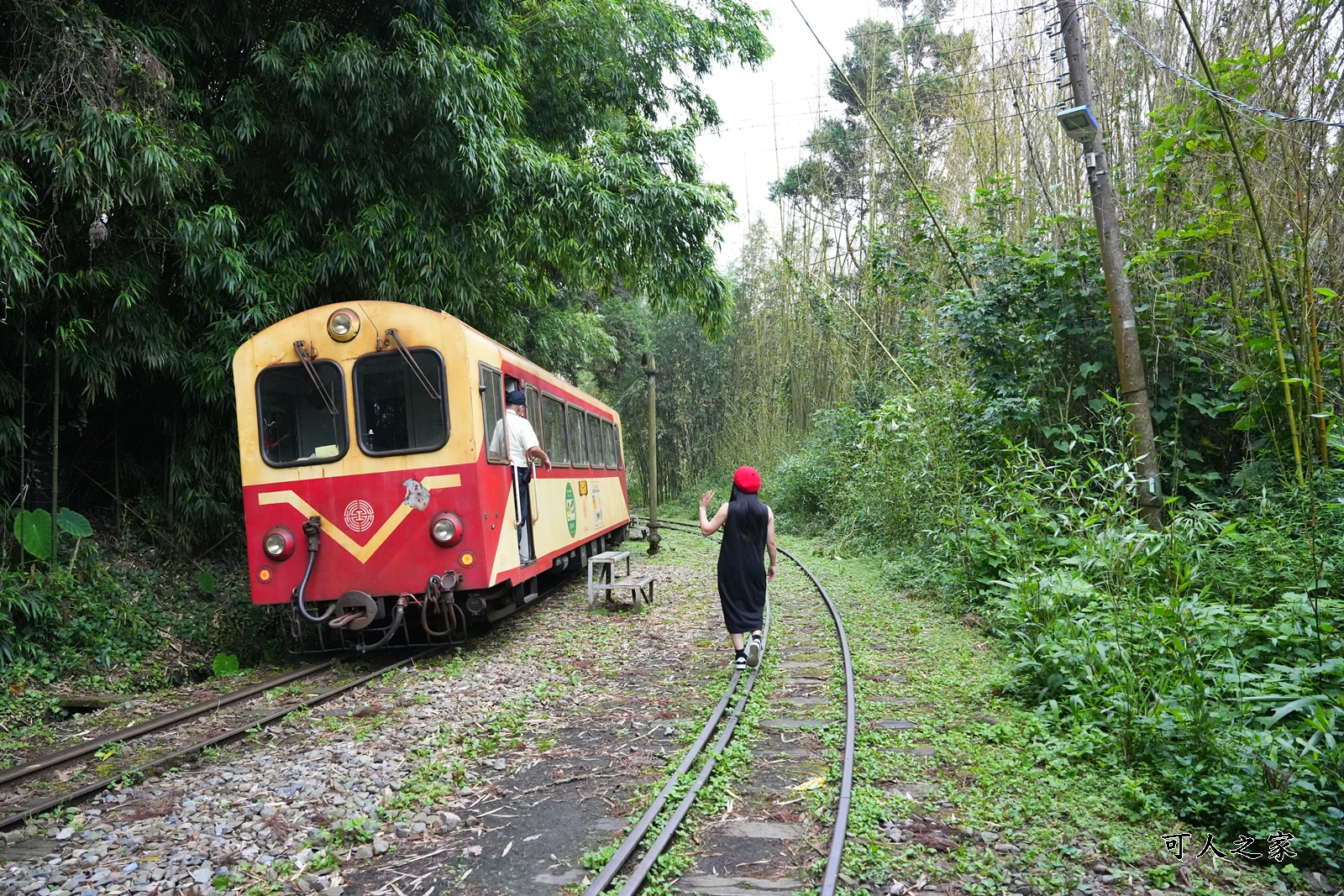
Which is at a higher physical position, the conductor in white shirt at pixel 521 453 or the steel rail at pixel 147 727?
the conductor in white shirt at pixel 521 453

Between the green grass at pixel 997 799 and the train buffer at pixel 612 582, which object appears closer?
the green grass at pixel 997 799

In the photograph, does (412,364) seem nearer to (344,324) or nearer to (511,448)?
(344,324)

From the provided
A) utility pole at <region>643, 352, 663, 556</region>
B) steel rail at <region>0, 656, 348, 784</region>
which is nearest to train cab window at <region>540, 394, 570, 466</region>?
utility pole at <region>643, 352, 663, 556</region>

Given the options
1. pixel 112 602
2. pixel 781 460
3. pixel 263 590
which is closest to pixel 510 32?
pixel 263 590

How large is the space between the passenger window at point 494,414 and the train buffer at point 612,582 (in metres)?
2.33

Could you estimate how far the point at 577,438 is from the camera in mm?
11000

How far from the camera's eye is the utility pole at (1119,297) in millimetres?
6500

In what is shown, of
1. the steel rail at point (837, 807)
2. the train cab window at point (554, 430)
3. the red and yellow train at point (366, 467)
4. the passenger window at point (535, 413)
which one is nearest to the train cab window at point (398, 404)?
the red and yellow train at point (366, 467)

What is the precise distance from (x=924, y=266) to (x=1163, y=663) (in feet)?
23.5

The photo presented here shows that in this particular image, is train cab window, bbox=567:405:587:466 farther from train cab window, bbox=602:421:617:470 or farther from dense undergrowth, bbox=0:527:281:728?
dense undergrowth, bbox=0:527:281:728

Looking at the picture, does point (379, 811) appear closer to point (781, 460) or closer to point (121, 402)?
point (121, 402)

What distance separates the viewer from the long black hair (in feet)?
19.4

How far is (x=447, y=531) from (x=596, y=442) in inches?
245

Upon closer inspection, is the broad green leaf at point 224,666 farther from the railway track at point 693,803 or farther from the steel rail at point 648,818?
the steel rail at point 648,818
